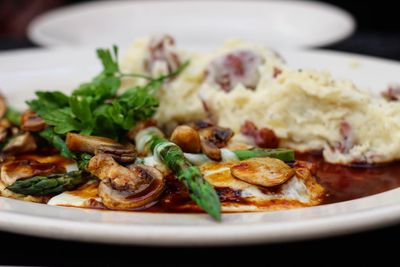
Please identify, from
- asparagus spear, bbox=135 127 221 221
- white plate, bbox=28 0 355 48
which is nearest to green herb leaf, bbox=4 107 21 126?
asparagus spear, bbox=135 127 221 221

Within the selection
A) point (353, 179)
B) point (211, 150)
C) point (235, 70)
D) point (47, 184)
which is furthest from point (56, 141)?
point (353, 179)

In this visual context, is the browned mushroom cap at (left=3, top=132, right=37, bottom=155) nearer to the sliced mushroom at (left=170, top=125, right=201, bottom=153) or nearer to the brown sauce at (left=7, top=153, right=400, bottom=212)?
the brown sauce at (left=7, top=153, right=400, bottom=212)

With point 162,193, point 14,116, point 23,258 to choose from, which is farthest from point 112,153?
point 14,116

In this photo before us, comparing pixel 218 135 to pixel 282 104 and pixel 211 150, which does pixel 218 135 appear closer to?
pixel 211 150

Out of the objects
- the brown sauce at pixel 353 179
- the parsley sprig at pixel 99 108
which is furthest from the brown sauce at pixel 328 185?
the parsley sprig at pixel 99 108

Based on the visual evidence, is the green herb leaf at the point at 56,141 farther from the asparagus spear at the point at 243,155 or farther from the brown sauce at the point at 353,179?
the brown sauce at the point at 353,179
